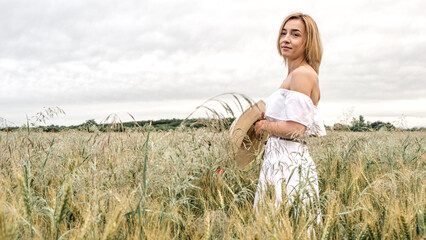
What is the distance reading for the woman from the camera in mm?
2457

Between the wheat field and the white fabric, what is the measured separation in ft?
0.47

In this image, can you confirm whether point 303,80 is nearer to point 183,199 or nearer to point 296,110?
point 296,110

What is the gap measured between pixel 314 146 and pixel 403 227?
2.90 feet

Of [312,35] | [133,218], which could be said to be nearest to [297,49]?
[312,35]

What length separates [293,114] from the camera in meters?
2.48

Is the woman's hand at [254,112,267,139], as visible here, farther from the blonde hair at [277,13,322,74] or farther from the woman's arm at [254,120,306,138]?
the blonde hair at [277,13,322,74]

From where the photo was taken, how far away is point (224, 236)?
176 cm

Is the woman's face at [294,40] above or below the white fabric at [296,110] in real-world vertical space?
above

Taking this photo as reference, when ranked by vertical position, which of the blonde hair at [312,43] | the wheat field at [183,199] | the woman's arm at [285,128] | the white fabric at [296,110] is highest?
the blonde hair at [312,43]

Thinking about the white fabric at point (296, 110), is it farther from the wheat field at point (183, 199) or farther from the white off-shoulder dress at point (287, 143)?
the wheat field at point (183, 199)

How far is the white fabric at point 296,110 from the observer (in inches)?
97.6

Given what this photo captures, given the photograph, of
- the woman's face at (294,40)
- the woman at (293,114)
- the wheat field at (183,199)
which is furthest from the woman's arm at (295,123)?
the woman's face at (294,40)

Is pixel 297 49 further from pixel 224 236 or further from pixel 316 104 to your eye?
pixel 224 236

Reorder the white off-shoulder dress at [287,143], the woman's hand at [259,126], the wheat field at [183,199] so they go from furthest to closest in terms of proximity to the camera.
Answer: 1. the woman's hand at [259,126]
2. the white off-shoulder dress at [287,143]
3. the wheat field at [183,199]
